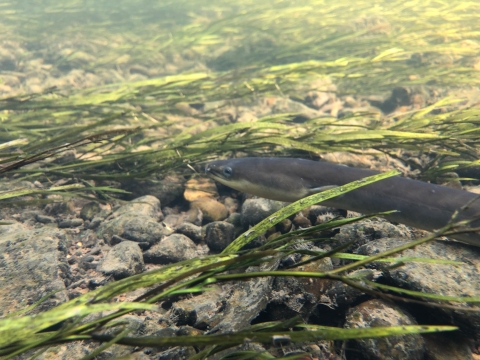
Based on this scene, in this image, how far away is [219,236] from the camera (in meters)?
2.93

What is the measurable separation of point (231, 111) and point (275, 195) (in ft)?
12.0

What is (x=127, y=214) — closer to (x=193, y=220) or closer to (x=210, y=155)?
(x=193, y=220)

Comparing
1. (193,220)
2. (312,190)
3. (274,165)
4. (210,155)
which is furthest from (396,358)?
(210,155)

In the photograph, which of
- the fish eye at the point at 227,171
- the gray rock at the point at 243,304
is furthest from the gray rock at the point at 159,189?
the gray rock at the point at 243,304

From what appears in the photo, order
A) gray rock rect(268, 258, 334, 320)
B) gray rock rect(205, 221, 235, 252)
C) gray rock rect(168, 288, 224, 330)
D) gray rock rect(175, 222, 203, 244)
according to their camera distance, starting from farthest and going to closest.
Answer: gray rock rect(175, 222, 203, 244), gray rock rect(205, 221, 235, 252), gray rock rect(168, 288, 224, 330), gray rock rect(268, 258, 334, 320)

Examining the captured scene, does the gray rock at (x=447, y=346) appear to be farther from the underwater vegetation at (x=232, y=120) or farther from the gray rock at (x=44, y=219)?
the gray rock at (x=44, y=219)

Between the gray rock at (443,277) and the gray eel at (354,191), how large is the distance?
243 mm

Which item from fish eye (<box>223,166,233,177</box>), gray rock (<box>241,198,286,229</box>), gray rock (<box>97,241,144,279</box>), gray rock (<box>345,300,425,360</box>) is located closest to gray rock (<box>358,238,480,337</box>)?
gray rock (<box>345,300,425,360</box>)

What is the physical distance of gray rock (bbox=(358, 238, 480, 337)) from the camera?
1689 mm

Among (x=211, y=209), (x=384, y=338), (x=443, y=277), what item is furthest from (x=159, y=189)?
(x=443, y=277)

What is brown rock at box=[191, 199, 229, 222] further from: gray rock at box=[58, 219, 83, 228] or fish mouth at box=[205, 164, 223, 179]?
gray rock at box=[58, 219, 83, 228]

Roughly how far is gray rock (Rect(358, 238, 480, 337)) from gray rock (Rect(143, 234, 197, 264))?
1.50 m

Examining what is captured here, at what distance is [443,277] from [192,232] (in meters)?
2.08

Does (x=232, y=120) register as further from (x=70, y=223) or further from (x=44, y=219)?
(x=44, y=219)
